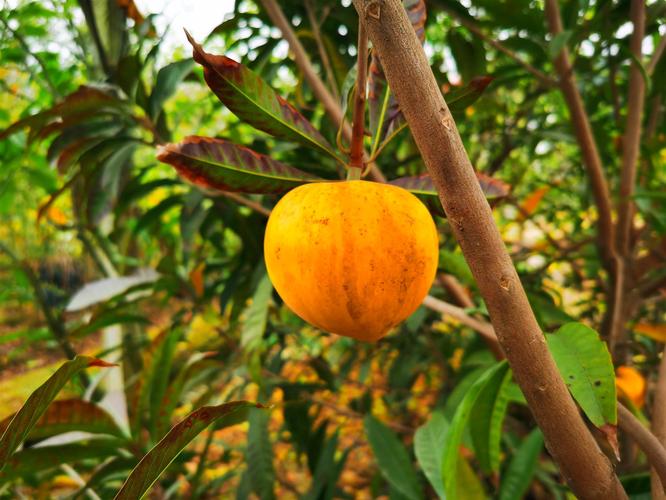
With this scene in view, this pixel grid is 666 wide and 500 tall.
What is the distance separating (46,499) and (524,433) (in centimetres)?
111

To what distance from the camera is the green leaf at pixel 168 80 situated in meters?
0.78

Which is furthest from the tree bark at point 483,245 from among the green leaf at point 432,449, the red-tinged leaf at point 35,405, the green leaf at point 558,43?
the green leaf at point 558,43

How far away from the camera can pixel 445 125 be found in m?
0.30

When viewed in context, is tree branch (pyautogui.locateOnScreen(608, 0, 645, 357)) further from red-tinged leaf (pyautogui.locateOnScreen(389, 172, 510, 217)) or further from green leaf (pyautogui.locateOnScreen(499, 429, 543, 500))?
red-tinged leaf (pyautogui.locateOnScreen(389, 172, 510, 217))

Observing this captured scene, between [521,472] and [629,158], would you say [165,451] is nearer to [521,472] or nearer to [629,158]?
[521,472]

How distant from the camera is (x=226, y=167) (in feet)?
1.44

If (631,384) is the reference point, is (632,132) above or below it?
above

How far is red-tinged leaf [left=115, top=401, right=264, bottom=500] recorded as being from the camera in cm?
37

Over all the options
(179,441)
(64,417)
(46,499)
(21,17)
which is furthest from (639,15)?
(46,499)

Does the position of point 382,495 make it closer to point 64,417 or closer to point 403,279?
point 64,417

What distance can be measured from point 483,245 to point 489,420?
1.09 ft

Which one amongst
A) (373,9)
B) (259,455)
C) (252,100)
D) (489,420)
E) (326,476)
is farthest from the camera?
(326,476)

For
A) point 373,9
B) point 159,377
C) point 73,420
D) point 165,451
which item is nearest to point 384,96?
point 373,9

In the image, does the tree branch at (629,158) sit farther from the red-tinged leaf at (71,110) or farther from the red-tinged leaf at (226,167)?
the red-tinged leaf at (71,110)
